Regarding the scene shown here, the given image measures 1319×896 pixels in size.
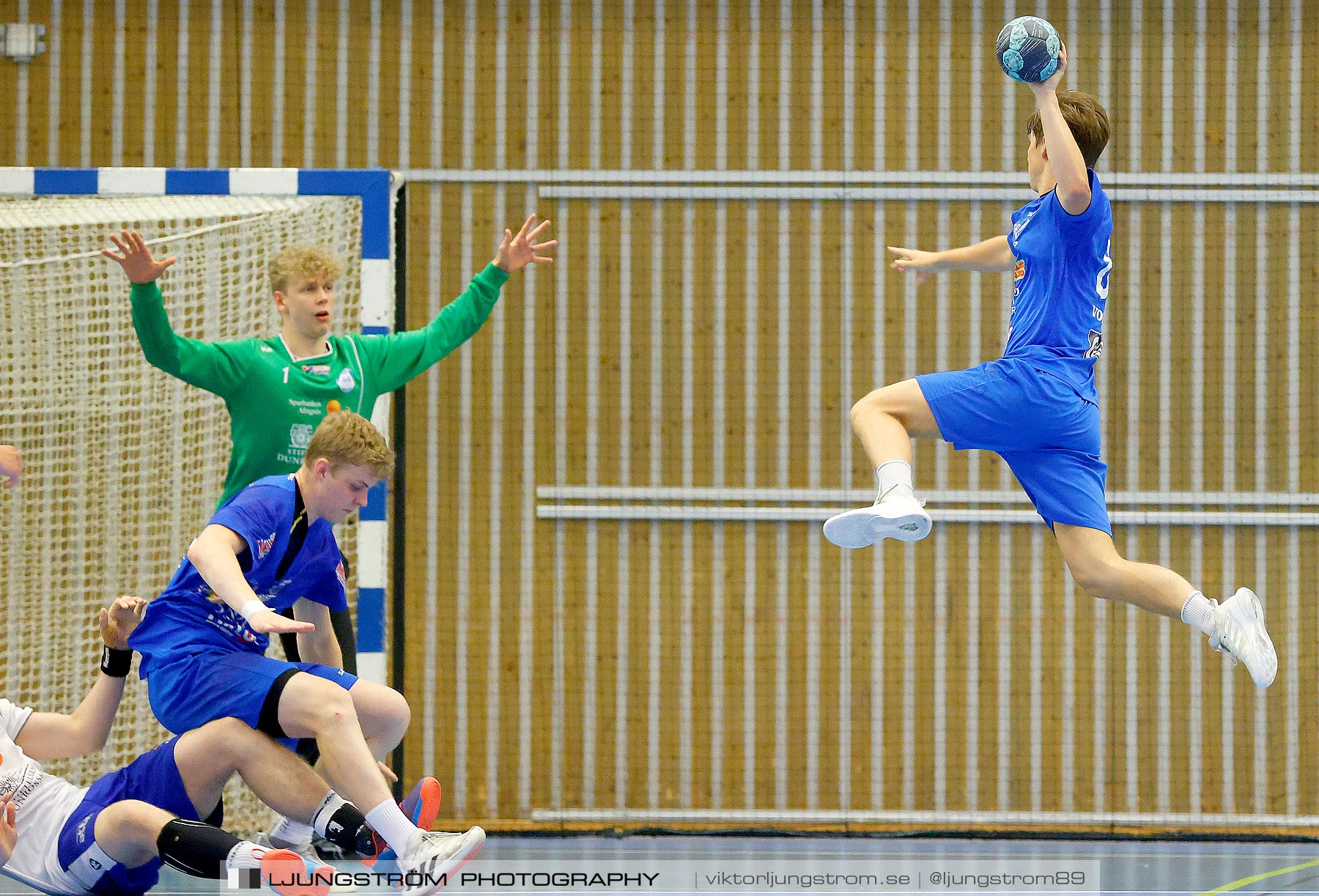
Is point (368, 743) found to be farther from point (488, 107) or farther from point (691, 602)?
point (488, 107)

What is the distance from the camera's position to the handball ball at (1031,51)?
352 centimetres

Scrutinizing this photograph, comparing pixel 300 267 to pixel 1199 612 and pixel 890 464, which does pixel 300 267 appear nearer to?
pixel 890 464

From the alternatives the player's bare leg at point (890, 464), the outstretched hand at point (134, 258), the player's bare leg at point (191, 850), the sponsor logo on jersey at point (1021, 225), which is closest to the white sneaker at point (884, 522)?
the player's bare leg at point (890, 464)

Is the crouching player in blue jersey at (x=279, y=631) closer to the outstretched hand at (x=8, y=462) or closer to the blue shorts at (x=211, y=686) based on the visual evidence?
the blue shorts at (x=211, y=686)

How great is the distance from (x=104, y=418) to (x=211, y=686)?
2383mm

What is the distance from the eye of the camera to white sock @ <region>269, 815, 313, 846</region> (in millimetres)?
4051

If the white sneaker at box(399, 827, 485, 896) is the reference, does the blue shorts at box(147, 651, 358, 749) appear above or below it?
above

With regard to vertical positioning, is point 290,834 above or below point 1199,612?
below

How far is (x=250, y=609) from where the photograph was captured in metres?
3.33

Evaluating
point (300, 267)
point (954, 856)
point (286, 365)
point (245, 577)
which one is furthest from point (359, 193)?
point (954, 856)

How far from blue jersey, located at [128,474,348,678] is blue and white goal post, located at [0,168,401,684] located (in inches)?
44.1

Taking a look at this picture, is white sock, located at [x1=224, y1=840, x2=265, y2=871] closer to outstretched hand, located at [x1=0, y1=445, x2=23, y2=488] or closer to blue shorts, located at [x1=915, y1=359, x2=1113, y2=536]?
outstretched hand, located at [x1=0, y1=445, x2=23, y2=488]

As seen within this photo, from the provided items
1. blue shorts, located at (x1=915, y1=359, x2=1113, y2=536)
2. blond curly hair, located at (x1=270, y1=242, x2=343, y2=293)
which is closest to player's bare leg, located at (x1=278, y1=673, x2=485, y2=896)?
blond curly hair, located at (x1=270, y1=242, x2=343, y2=293)

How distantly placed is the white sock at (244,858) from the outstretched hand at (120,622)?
77cm
